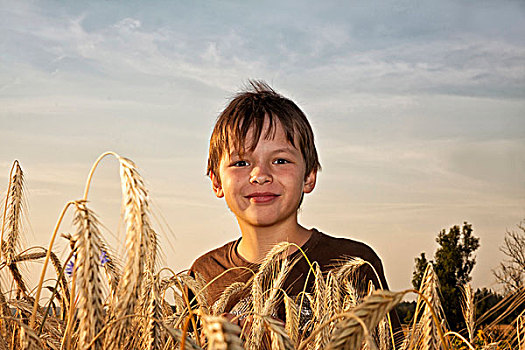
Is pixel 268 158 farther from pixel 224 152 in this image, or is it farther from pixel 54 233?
pixel 54 233

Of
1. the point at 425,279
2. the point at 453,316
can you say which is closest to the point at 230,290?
the point at 425,279

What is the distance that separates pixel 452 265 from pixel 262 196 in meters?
18.9

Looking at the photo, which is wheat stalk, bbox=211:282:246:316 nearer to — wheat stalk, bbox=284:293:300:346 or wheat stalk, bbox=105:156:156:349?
wheat stalk, bbox=284:293:300:346

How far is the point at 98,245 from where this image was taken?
1.28 metres

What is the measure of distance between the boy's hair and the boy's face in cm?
5

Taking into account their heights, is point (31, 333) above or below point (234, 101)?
below

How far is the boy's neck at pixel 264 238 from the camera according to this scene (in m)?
3.92

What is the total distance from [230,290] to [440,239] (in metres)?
20.4

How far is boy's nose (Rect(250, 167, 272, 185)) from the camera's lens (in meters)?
3.67

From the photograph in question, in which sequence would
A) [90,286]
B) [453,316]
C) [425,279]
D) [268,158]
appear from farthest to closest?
[453,316] → [268,158] → [425,279] → [90,286]

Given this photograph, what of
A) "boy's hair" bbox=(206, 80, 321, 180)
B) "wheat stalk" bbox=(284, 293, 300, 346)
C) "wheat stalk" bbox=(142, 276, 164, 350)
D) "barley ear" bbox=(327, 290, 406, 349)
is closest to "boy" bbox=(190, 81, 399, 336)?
"boy's hair" bbox=(206, 80, 321, 180)

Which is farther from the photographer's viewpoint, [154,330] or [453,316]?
[453,316]

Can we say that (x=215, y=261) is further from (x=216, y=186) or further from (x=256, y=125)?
(x=256, y=125)

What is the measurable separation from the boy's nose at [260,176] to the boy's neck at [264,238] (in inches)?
14.3
